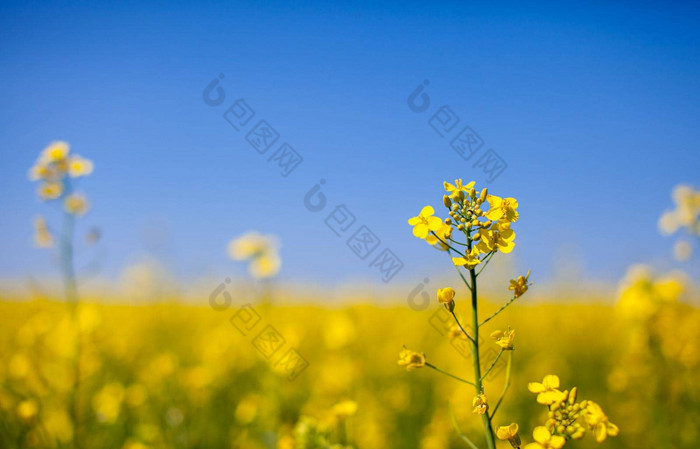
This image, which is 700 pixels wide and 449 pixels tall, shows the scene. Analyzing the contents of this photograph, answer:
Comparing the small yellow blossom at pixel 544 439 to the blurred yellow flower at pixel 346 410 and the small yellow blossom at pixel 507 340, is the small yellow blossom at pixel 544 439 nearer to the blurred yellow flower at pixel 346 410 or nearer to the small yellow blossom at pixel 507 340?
the small yellow blossom at pixel 507 340

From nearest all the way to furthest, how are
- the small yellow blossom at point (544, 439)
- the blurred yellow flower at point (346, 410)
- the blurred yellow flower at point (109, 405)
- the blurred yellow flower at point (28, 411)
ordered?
1. the small yellow blossom at point (544, 439)
2. the blurred yellow flower at point (346, 410)
3. the blurred yellow flower at point (28, 411)
4. the blurred yellow flower at point (109, 405)

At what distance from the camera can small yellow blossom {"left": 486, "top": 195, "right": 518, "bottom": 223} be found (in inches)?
49.1

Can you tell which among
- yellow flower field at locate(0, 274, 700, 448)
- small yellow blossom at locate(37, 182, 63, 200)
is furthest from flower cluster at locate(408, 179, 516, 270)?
small yellow blossom at locate(37, 182, 63, 200)

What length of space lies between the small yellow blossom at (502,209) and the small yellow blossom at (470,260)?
124 millimetres

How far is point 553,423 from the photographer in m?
1.18

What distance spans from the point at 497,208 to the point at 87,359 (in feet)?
12.6

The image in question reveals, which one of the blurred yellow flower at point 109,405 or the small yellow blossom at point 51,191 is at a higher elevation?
the small yellow blossom at point 51,191

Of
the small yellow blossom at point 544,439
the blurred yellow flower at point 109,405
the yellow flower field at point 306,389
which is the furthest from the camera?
the blurred yellow flower at point 109,405

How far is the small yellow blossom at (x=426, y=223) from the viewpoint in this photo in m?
1.27

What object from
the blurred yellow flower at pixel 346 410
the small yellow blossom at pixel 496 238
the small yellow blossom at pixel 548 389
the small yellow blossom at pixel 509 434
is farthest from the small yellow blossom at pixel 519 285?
the blurred yellow flower at pixel 346 410

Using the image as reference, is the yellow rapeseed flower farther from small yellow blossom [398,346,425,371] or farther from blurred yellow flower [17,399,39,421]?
blurred yellow flower [17,399,39,421]

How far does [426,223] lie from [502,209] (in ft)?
0.72

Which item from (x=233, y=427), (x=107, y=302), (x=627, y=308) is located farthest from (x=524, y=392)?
(x=107, y=302)

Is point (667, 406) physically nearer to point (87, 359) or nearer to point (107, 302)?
point (87, 359)
